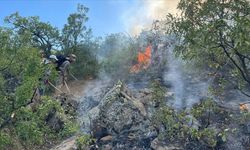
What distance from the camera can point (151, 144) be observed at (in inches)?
544

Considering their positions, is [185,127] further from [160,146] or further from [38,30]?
[38,30]

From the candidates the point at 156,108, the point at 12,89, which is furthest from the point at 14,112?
the point at 156,108

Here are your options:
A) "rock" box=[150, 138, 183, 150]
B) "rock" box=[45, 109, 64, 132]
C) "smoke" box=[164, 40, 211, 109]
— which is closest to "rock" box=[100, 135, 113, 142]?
"rock" box=[150, 138, 183, 150]

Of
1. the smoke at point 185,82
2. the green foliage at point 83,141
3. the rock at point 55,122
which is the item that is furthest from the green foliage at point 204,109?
the rock at point 55,122

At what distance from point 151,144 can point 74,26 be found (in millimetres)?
12282

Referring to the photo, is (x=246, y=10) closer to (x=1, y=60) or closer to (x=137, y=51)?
(x=1, y=60)

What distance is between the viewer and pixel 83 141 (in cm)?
1401

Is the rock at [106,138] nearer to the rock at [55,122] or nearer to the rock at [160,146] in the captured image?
the rock at [160,146]

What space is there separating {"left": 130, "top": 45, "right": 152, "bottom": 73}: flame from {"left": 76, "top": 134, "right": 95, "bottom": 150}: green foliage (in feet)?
31.7

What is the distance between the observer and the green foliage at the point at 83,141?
1398cm

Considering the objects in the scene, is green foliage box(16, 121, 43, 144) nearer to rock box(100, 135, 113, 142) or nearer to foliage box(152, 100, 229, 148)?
rock box(100, 135, 113, 142)

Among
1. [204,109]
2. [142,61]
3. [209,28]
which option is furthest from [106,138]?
[142,61]

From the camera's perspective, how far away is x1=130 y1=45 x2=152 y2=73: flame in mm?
23594

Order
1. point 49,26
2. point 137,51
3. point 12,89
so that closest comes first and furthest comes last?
point 12,89 → point 49,26 → point 137,51
